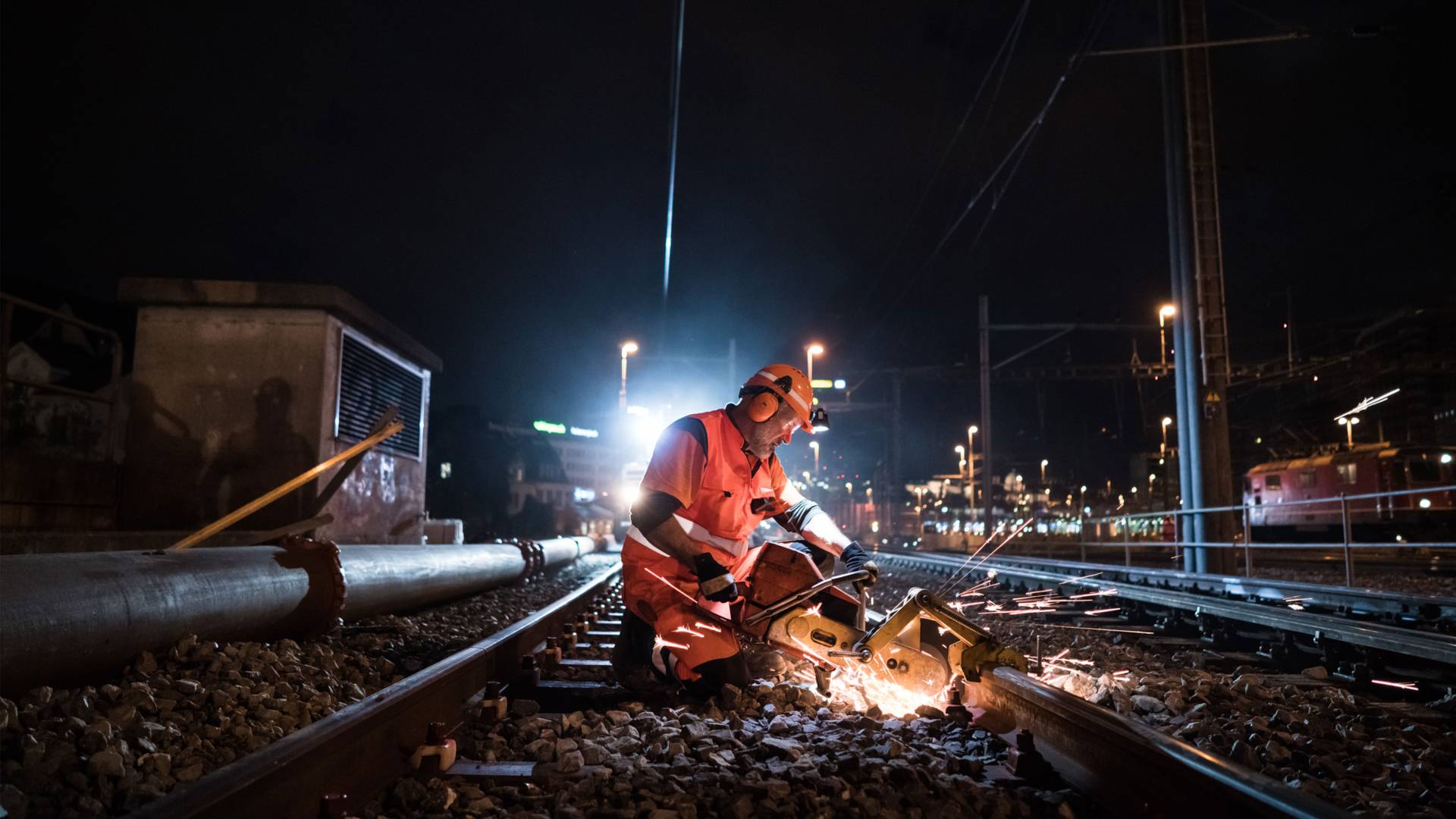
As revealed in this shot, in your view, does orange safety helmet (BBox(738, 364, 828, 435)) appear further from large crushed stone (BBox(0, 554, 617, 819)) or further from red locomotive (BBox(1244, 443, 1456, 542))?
red locomotive (BBox(1244, 443, 1456, 542))

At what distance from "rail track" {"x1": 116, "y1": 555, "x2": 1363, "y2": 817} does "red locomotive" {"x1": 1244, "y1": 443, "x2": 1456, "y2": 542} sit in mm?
20030

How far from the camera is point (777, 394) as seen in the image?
4387 mm

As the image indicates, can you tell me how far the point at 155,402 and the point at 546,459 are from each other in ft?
170

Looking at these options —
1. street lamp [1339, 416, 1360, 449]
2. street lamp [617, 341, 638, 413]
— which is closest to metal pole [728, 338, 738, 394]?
street lamp [617, 341, 638, 413]

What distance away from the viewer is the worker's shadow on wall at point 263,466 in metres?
8.23

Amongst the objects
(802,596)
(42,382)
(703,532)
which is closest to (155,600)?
(703,532)

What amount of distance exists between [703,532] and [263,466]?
604 centimetres

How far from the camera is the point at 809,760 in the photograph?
→ 2.99m

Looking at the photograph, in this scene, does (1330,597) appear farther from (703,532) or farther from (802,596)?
(703,532)

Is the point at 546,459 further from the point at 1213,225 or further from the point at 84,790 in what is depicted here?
the point at 84,790

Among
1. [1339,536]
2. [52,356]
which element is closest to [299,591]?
[52,356]

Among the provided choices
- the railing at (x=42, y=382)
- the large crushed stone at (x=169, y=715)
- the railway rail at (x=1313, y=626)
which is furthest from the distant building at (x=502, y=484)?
the large crushed stone at (x=169, y=715)

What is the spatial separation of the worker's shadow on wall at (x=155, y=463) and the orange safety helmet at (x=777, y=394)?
655 cm

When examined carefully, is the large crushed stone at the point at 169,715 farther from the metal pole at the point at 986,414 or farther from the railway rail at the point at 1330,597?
the metal pole at the point at 986,414
